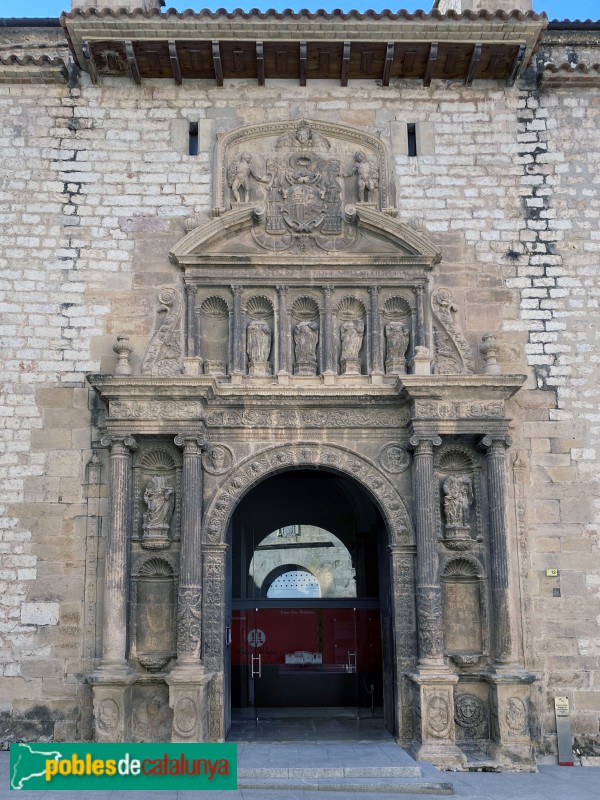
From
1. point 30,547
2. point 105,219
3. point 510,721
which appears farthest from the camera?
point 105,219

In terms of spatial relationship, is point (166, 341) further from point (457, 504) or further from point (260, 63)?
point (457, 504)

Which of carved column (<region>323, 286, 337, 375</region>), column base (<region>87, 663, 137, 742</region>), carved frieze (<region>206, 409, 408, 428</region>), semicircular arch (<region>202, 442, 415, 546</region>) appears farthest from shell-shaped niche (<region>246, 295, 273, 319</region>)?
column base (<region>87, 663, 137, 742</region>)

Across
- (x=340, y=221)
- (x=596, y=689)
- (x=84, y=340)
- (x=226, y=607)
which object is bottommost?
(x=596, y=689)

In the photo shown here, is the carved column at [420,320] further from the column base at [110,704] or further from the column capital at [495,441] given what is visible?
the column base at [110,704]

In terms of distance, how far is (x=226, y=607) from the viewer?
34.1ft

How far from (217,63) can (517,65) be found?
3.65 m

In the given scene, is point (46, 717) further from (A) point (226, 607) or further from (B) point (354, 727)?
(B) point (354, 727)

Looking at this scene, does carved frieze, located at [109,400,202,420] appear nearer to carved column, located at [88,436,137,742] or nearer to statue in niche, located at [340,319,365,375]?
carved column, located at [88,436,137,742]

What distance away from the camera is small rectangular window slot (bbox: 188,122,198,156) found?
1118 centimetres

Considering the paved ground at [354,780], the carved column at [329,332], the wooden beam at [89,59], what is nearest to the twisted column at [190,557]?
the paved ground at [354,780]

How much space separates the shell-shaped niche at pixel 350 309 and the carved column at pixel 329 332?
5.8 inches

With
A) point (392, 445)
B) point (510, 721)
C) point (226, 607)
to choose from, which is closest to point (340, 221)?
point (392, 445)

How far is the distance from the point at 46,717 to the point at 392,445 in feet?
15.8

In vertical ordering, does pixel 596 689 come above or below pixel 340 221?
below
